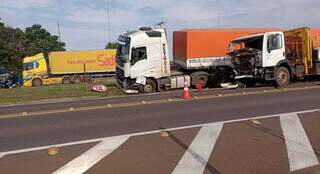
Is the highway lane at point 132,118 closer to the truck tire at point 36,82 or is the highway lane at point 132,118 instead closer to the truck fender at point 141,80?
the truck fender at point 141,80

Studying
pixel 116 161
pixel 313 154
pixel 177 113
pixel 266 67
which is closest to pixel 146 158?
pixel 116 161

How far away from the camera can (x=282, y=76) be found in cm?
2391

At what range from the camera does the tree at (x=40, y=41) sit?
269 ft

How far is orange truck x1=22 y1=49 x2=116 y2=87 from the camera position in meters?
48.3

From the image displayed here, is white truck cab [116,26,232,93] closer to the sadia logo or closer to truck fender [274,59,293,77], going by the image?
truck fender [274,59,293,77]

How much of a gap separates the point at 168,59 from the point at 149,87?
1961 mm

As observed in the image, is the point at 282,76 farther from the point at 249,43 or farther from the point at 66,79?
the point at 66,79

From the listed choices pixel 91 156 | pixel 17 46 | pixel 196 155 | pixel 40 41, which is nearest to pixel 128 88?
pixel 91 156

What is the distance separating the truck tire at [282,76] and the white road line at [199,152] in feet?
45.8

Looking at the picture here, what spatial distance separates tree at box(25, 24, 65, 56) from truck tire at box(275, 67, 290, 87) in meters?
61.7

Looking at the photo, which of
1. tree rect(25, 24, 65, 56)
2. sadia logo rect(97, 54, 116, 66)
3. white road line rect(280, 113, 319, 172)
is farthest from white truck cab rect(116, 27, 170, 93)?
tree rect(25, 24, 65, 56)

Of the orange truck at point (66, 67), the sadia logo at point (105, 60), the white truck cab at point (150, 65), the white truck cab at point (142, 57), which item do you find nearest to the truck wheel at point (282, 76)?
the white truck cab at point (150, 65)

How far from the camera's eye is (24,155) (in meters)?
8.52

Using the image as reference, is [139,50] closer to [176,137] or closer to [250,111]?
[250,111]
